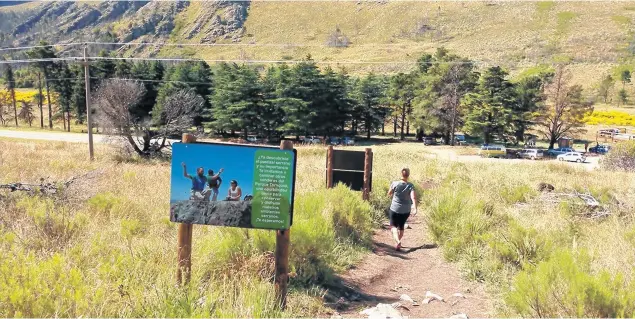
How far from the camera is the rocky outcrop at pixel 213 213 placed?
14.1ft

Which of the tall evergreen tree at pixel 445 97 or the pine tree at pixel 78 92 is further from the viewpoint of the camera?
the pine tree at pixel 78 92

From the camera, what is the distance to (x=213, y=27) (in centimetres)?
16962

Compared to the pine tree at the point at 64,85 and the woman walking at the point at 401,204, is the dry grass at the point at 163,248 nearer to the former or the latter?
the woman walking at the point at 401,204

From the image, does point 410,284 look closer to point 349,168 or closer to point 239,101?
point 349,168

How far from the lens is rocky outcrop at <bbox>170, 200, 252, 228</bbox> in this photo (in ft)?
14.1

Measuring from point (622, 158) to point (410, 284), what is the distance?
72.6ft

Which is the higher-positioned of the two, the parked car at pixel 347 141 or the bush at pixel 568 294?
the bush at pixel 568 294

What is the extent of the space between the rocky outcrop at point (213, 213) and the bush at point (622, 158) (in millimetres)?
23065

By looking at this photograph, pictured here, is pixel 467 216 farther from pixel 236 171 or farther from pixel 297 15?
pixel 297 15

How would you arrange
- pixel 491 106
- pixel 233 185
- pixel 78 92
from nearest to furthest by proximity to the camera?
pixel 233 185 < pixel 491 106 < pixel 78 92

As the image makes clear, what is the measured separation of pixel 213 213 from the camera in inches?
172

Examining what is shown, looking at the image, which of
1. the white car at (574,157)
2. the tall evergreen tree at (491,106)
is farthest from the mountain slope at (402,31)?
the white car at (574,157)

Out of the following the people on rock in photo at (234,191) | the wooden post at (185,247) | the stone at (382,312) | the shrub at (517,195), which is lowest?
the stone at (382,312)

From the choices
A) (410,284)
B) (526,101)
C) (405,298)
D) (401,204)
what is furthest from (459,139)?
(405,298)
